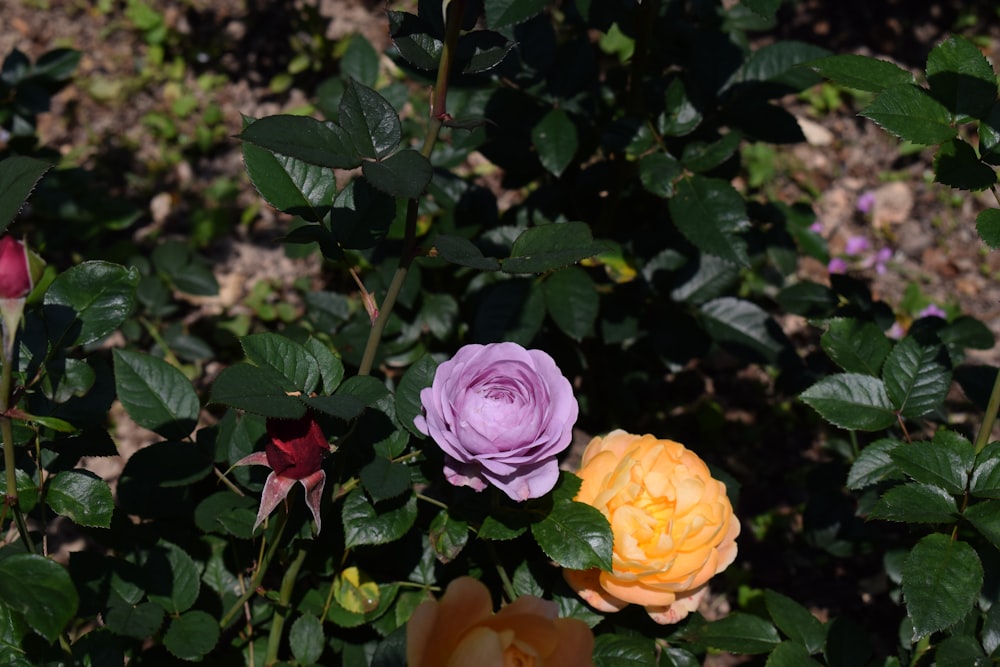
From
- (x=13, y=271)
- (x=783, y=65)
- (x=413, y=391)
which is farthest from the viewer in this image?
(x=783, y=65)

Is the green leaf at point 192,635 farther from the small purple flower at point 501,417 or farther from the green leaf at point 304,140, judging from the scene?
the green leaf at point 304,140

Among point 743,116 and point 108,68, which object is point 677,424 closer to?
point 743,116

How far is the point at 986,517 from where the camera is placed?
47.5 inches

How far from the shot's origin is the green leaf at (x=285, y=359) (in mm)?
1231

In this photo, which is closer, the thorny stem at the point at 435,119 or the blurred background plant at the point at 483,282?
the thorny stem at the point at 435,119

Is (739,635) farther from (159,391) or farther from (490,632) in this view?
(159,391)

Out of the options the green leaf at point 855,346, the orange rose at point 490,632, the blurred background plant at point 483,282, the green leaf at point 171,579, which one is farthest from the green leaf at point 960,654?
the green leaf at point 171,579

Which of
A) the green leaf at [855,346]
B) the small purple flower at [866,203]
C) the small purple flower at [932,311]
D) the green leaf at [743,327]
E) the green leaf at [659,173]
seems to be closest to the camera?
the green leaf at [855,346]

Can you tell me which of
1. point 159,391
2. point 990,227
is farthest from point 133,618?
point 990,227

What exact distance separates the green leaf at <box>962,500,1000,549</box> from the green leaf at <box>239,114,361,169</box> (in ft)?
3.05

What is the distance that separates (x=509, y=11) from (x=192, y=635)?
3.51 feet

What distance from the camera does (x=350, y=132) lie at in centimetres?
115

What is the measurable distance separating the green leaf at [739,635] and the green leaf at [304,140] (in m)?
0.93

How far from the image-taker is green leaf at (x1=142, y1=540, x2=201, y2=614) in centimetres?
140
